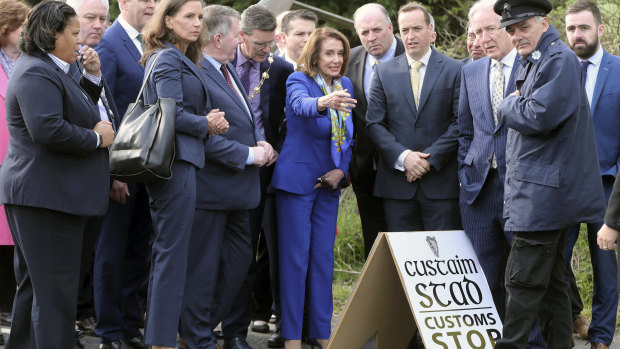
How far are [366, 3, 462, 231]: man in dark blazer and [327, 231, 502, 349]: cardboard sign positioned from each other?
43cm

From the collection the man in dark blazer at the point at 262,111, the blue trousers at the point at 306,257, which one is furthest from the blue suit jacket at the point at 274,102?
the blue trousers at the point at 306,257

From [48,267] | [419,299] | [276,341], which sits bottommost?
[276,341]

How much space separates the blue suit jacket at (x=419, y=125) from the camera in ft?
20.3

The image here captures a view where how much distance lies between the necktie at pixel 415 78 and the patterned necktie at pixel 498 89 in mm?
608

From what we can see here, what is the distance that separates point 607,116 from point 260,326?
2.96m

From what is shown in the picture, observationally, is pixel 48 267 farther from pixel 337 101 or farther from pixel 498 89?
pixel 498 89

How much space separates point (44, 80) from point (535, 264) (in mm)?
2901

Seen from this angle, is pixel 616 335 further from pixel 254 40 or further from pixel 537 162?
pixel 254 40

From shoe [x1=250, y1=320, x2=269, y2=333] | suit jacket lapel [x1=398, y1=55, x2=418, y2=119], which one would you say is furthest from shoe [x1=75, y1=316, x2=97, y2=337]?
suit jacket lapel [x1=398, y1=55, x2=418, y2=119]

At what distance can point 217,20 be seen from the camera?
5840 millimetres

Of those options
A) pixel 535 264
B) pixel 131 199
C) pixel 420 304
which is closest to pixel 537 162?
pixel 535 264

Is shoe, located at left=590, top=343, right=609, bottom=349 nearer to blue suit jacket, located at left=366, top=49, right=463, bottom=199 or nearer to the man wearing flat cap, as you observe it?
the man wearing flat cap

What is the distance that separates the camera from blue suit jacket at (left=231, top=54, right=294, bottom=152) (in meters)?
6.45

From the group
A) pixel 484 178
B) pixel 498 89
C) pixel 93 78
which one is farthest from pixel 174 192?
pixel 498 89
